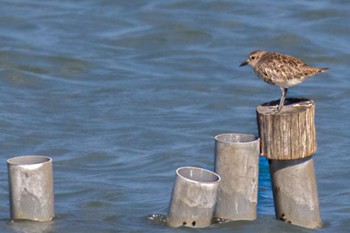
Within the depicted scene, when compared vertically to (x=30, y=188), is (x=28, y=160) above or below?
above

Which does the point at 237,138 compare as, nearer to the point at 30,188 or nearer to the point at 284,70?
the point at 284,70

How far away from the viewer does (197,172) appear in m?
7.23

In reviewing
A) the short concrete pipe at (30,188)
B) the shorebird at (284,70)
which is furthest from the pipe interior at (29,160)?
the shorebird at (284,70)

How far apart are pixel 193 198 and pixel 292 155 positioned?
0.74 metres

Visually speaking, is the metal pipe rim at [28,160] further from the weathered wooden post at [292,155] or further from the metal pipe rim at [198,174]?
the weathered wooden post at [292,155]

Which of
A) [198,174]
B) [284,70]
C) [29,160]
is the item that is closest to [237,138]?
[198,174]

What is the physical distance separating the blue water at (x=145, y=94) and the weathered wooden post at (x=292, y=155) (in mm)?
170

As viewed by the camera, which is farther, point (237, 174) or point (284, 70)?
point (284, 70)

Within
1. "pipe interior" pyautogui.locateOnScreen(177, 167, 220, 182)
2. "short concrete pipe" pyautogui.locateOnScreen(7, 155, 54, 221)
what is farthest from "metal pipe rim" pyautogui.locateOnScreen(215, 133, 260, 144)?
"short concrete pipe" pyautogui.locateOnScreen(7, 155, 54, 221)

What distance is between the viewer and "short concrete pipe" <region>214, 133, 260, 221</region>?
7.16 meters

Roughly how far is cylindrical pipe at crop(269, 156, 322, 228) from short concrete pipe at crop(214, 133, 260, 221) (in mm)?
168

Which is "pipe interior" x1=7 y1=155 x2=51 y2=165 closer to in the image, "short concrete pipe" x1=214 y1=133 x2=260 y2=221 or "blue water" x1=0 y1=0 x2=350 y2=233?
"blue water" x1=0 y1=0 x2=350 y2=233

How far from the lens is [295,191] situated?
24.3 ft

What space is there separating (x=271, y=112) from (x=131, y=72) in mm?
6947
